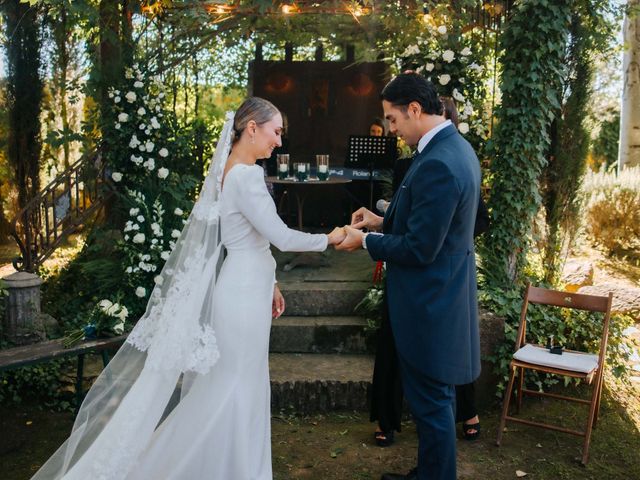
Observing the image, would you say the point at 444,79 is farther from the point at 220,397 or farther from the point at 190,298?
the point at 220,397

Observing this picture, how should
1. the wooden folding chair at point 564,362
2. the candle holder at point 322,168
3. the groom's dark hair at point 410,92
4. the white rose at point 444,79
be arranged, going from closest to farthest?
the groom's dark hair at point 410,92 < the wooden folding chair at point 564,362 < the white rose at point 444,79 < the candle holder at point 322,168

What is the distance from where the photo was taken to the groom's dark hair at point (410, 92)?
3.25 meters

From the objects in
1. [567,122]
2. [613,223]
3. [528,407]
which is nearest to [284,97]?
[613,223]

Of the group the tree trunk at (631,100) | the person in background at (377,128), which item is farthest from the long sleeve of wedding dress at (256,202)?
the tree trunk at (631,100)

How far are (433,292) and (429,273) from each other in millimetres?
95

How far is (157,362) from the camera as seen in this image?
11.4 feet

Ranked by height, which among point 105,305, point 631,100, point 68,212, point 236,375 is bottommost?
point 236,375

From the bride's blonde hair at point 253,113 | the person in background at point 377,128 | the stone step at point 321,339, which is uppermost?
the person in background at point 377,128

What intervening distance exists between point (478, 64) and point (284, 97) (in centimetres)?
625

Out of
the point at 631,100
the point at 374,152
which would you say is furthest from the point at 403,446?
the point at 631,100

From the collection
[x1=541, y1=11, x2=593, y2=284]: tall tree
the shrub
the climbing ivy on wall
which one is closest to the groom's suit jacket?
the climbing ivy on wall

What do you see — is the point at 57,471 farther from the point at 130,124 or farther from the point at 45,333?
the point at 130,124

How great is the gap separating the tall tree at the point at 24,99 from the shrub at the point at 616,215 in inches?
294

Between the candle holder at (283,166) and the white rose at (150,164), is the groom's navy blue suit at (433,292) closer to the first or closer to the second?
the white rose at (150,164)
